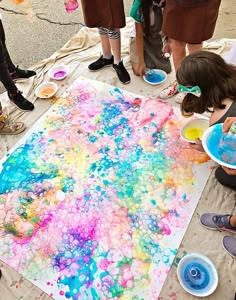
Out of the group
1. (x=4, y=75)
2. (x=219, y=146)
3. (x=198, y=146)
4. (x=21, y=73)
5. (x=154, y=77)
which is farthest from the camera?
(x=21, y=73)

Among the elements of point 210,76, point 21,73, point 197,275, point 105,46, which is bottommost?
point 197,275

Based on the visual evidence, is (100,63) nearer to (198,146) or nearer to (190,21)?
(190,21)

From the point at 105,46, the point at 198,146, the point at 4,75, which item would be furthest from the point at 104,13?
the point at 198,146

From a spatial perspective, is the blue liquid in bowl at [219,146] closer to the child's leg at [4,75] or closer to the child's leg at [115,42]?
the child's leg at [115,42]

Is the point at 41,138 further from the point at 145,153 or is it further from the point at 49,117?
the point at 145,153

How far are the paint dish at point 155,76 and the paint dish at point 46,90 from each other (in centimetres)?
61

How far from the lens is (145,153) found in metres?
1.81

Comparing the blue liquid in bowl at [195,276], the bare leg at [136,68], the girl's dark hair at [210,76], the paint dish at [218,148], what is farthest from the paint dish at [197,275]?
the bare leg at [136,68]

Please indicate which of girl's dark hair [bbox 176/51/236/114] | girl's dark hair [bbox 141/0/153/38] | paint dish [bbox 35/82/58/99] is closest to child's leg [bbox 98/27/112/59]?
girl's dark hair [bbox 141/0/153/38]

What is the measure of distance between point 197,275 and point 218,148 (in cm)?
54

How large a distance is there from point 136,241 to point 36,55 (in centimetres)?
173

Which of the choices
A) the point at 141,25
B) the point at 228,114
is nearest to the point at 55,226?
the point at 228,114

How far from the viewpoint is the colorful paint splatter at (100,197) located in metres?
1.44

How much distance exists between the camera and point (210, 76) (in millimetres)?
1343
